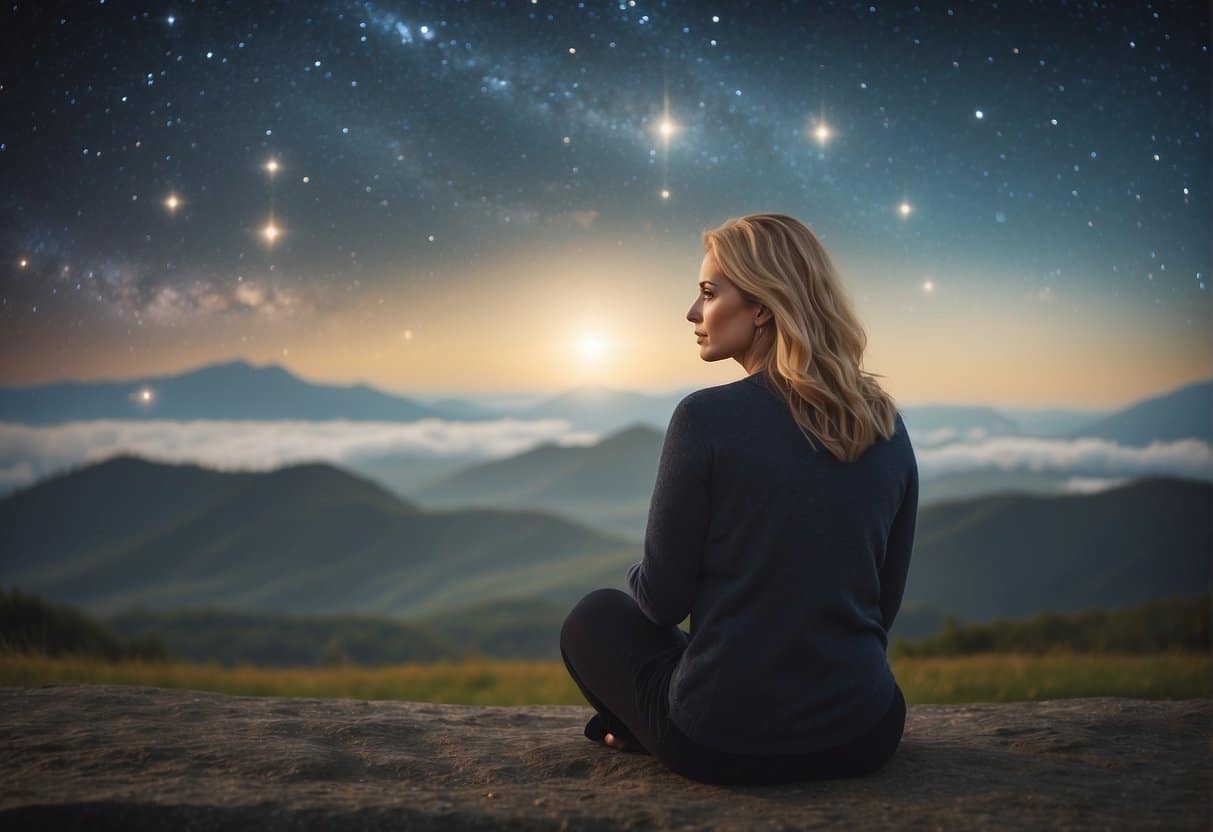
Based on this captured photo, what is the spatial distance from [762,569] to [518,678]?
185 inches

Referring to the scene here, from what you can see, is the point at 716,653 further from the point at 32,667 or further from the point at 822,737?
the point at 32,667

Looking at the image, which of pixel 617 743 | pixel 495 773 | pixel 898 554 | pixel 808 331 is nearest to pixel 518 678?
pixel 617 743

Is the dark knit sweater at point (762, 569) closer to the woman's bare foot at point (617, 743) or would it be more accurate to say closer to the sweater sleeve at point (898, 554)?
the sweater sleeve at point (898, 554)

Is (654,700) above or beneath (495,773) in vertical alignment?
above

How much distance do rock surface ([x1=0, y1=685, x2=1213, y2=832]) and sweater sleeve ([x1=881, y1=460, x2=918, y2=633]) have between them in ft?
1.33

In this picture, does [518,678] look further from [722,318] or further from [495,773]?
[722,318]

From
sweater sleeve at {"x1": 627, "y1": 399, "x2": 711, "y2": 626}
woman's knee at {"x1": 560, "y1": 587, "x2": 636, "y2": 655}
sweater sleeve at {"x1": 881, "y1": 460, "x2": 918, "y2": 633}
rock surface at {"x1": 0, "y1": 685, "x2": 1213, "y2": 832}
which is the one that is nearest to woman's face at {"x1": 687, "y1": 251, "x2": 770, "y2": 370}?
sweater sleeve at {"x1": 627, "y1": 399, "x2": 711, "y2": 626}

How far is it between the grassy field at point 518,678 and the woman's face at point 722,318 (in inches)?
113

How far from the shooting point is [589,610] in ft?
7.38

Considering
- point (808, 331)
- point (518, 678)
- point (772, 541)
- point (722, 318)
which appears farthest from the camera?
point (518, 678)

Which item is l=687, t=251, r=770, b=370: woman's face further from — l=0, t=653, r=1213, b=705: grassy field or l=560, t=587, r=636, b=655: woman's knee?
l=0, t=653, r=1213, b=705: grassy field

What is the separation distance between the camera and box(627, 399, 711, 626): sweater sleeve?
189 cm

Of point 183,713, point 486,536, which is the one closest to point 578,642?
point 183,713

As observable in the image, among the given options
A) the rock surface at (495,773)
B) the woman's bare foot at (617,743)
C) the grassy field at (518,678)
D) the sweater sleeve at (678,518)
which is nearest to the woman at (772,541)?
the sweater sleeve at (678,518)
